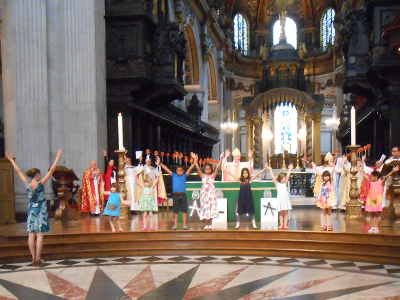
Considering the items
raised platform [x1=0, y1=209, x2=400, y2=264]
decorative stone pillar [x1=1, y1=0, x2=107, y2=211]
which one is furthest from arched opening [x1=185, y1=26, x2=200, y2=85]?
raised platform [x1=0, y1=209, x2=400, y2=264]

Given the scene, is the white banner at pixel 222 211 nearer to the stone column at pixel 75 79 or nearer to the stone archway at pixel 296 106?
the stone column at pixel 75 79

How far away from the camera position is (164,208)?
1431 cm

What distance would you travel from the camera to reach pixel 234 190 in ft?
34.5

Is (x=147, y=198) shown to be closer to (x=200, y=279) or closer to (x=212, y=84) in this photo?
(x=200, y=279)

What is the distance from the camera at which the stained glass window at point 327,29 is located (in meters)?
41.0

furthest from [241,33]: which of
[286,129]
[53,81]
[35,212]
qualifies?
[35,212]

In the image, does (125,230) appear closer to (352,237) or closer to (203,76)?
(352,237)

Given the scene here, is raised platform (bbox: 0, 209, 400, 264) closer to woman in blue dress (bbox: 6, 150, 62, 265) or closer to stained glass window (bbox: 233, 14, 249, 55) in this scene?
woman in blue dress (bbox: 6, 150, 62, 265)

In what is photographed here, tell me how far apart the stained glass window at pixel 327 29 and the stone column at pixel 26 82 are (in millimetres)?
32022

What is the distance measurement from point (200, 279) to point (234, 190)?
12.6 feet

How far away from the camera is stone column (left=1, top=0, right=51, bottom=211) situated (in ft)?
41.4

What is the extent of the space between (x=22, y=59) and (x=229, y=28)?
29.1m

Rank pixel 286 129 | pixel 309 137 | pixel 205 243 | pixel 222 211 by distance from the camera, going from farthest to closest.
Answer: pixel 286 129 → pixel 309 137 → pixel 222 211 → pixel 205 243

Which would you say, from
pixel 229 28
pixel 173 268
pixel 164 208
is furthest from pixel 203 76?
pixel 173 268
